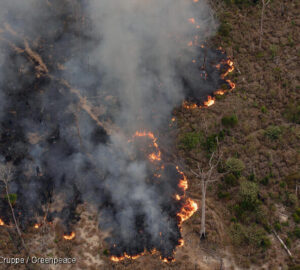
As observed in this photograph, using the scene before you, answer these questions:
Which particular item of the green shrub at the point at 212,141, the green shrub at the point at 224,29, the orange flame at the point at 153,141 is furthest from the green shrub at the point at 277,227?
the green shrub at the point at 224,29

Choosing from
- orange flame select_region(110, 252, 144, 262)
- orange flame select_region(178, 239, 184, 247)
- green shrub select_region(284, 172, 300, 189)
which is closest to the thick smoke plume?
orange flame select_region(110, 252, 144, 262)

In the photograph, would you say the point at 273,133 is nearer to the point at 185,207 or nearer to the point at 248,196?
the point at 248,196

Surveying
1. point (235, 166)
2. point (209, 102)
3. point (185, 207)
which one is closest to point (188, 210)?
point (185, 207)

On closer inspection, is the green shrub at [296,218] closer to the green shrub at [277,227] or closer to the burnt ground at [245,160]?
the burnt ground at [245,160]

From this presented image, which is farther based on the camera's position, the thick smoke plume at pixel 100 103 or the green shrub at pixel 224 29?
the green shrub at pixel 224 29

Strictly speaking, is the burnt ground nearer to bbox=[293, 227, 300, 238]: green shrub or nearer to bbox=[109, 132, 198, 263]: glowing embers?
bbox=[293, 227, 300, 238]: green shrub

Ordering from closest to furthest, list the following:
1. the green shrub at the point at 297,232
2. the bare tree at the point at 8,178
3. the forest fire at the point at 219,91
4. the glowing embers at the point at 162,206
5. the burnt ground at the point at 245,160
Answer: the glowing embers at the point at 162,206 → the burnt ground at the point at 245,160 → the bare tree at the point at 8,178 → the green shrub at the point at 297,232 → the forest fire at the point at 219,91
